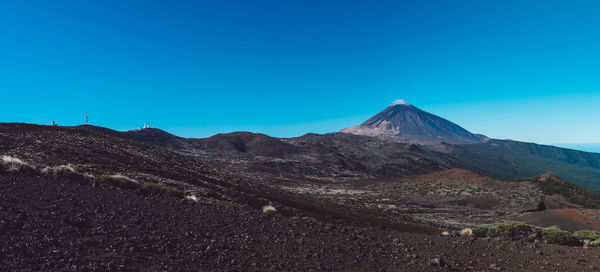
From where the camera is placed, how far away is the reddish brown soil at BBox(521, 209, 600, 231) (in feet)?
70.3

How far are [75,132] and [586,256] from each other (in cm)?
3724

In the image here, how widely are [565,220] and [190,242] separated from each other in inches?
1164

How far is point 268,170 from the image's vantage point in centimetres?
5859

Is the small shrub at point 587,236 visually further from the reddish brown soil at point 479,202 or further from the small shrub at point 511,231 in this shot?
the reddish brown soil at point 479,202

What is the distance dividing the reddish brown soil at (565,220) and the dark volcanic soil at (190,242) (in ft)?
60.4

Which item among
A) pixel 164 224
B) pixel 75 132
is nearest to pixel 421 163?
pixel 75 132

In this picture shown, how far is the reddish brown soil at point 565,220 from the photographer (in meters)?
21.4

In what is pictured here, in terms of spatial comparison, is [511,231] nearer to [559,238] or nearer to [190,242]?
[559,238]

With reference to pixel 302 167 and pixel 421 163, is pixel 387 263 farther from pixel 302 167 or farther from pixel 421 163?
pixel 421 163

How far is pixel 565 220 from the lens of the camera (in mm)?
23047

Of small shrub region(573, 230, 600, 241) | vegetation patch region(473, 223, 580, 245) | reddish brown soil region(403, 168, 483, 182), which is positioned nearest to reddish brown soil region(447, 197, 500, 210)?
reddish brown soil region(403, 168, 483, 182)

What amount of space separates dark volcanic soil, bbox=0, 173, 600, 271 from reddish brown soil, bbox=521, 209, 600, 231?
60.4ft

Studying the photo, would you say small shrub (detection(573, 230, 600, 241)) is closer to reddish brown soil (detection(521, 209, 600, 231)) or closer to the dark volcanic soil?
the dark volcanic soil

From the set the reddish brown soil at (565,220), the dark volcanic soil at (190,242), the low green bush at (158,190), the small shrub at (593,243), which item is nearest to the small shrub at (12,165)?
the dark volcanic soil at (190,242)
